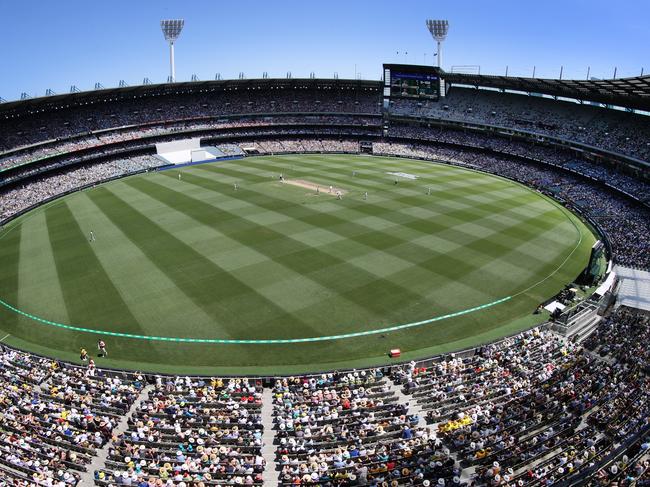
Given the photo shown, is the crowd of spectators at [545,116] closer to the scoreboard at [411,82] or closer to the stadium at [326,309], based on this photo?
the stadium at [326,309]

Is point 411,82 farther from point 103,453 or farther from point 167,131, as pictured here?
point 103,453

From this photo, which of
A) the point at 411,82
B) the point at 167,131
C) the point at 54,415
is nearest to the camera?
the point at 54,415

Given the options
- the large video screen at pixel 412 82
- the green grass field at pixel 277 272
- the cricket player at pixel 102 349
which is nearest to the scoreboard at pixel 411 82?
the large video screen at pixel 412 82

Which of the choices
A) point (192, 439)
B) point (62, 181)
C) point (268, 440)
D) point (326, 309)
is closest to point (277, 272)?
point (326, 309)

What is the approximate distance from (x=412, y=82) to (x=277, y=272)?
84303 millimetres

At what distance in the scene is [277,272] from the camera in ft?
125

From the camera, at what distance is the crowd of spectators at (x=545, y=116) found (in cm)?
7044

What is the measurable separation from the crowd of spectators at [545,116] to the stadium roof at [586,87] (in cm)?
473

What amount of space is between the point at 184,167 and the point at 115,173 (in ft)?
41.2

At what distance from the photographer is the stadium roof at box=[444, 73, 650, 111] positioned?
53316 mm

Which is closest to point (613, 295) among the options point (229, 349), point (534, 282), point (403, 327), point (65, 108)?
point (534, 282)

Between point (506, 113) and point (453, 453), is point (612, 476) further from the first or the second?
point (506, 113)

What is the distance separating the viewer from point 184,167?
8469 centimetres

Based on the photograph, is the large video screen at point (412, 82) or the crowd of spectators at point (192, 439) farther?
the large video screen at point (412, 82)
